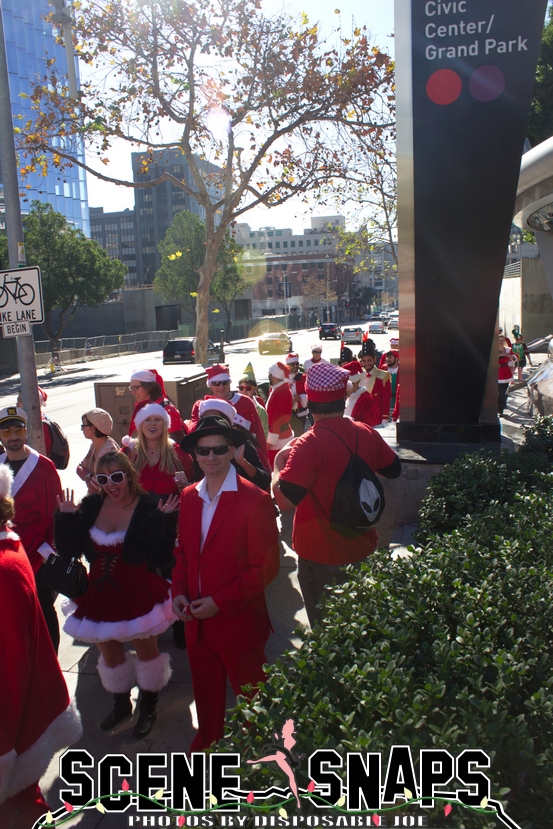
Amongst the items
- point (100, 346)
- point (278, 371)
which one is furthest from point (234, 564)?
point (100, 346)

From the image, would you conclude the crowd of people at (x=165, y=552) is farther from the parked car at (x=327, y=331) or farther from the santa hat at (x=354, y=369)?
the parked car at (x=327, y=331)

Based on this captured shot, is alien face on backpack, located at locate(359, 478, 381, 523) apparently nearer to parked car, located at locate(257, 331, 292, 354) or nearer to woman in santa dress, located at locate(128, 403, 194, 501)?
woman in santa dress, located at locate(128, 403, 194, 501)

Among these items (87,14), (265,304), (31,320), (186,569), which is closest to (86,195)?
(265,304)

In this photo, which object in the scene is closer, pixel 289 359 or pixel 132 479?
pixel 132 479

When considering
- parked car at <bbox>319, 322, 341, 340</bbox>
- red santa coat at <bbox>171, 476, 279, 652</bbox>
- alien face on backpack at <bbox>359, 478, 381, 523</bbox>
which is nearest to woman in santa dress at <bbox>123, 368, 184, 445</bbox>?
red santa coat at <bbox>171, 476, 279, 652</bbox>

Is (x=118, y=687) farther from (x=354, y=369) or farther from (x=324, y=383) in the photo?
(x=354, y=369)

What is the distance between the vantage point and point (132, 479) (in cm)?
398

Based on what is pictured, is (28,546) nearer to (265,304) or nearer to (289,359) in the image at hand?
(289,359)

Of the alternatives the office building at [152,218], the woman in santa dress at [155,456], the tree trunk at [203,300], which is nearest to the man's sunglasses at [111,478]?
the woman in santa dress at [155,456]

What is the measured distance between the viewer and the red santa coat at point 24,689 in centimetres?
248

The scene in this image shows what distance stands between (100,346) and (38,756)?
43.8m

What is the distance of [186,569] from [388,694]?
1.65m

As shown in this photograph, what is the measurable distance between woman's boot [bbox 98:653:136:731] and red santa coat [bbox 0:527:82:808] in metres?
1.18

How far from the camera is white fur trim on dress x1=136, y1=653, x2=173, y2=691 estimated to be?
4000 millimetres
